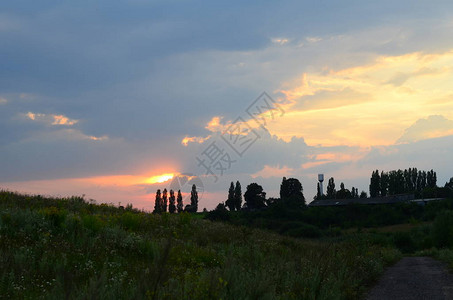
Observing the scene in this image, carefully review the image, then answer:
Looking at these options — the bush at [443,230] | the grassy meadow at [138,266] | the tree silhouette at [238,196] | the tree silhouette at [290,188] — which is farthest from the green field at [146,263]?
the tree silhouette at [290,188]

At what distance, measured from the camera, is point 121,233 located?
550 inches

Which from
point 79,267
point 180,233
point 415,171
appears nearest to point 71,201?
point 180,233

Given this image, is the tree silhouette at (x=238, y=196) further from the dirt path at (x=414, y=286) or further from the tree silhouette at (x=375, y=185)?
the dirt path at (x=414, y=286)

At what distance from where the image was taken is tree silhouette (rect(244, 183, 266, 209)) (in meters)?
104

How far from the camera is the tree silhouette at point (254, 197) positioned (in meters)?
104

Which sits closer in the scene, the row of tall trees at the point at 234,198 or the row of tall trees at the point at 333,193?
the row of tall trees at the point at 234,198

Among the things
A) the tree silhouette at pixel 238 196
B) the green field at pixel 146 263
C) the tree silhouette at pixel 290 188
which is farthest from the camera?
the tree silhouette at pixel 290 188

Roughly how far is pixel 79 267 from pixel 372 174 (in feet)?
503

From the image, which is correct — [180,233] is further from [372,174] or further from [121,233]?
[372,174]

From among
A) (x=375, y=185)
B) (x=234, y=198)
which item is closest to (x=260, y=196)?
(x=234, y=198)

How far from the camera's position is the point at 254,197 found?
104250 millimetres

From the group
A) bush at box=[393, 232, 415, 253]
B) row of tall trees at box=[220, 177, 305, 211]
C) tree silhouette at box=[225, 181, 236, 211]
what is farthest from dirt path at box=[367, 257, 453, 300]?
tree silhouette at box=[225, 181, 236, 211]

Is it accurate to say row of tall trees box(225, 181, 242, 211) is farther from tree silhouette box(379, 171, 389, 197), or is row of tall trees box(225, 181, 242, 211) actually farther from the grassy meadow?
the grassy meadow

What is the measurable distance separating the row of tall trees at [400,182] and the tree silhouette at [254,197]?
209 ft
